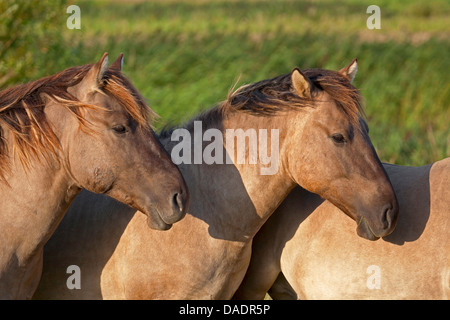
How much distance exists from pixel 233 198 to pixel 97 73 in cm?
119

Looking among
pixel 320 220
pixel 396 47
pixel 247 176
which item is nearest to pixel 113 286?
pixel 247 176

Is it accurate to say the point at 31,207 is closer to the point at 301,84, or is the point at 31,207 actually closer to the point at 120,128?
the point at 120,128

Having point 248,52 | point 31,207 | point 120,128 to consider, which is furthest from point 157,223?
point 248,52

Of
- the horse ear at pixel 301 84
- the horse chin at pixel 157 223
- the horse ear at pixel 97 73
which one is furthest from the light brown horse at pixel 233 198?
the horse ear at pixel 97 73

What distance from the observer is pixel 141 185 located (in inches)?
149

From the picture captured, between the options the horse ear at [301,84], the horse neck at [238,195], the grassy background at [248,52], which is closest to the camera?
the horse ear at [301,84]

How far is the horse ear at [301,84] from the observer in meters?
4.06

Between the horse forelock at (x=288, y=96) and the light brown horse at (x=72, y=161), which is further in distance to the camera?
the horse forelock at (x=288, y=96)

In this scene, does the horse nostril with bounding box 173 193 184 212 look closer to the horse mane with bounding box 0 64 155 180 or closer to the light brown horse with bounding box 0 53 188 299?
the light brown horse with bounding box 0 53 188 299

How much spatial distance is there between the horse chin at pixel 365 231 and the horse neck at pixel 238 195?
51cm

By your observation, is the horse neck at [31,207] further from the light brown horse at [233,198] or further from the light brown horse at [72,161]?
the light brown horse at [233,198]

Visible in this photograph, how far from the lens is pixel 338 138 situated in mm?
3963

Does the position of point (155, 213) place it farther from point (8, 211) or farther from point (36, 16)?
point (36, 16)

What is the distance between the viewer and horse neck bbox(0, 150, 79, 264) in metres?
3.82
